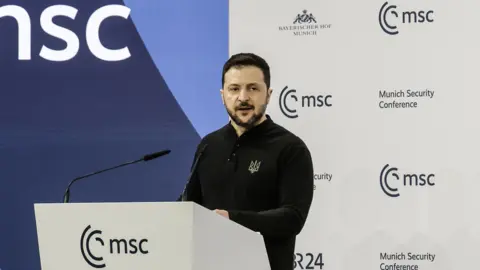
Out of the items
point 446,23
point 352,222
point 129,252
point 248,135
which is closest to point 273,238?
point 248,135

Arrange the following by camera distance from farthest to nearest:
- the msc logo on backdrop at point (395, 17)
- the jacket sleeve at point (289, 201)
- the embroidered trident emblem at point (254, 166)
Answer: the msc logo on backdrop at point (395, 17) → the embroidered trident emblem at point (254, 166) → the jacket sleeve at point (289, 201)

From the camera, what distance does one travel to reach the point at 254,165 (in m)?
3.05

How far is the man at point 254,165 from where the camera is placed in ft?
9.63

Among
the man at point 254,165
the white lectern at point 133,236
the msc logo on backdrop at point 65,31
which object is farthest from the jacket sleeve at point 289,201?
the msc logo on backdrop at point 65,31

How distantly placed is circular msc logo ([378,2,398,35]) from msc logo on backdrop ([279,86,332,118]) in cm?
53

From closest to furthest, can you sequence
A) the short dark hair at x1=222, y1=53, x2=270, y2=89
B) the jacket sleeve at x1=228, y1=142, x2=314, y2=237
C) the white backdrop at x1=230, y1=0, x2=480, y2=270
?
the jacket sleeve at x1=228, y1=142, x2=314, y2=237 → the short dark hair at x1=222, y1=53, x2=270, y2=89 → the white backdrop at x1=230, y1=0, x2=480, y2=270

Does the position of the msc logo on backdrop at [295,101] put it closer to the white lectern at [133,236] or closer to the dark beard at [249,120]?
the dark beard at [249,120]

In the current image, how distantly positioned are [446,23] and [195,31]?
1.59 metres

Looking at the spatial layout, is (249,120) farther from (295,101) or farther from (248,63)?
(295,101)

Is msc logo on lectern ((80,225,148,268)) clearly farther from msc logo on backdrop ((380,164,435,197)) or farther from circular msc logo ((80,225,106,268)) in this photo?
msc logo on backdrop ((380,164,435,197))

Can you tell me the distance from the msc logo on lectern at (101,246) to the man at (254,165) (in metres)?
0.96

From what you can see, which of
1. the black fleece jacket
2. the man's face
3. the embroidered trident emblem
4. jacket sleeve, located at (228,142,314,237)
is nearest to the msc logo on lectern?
jacket sleeve, located at (228,142,314,237)

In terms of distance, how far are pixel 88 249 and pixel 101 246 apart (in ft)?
0.14

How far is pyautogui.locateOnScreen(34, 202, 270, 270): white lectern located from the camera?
6.21 feet
